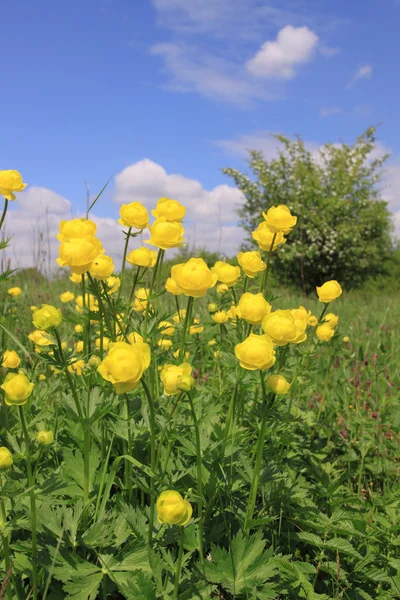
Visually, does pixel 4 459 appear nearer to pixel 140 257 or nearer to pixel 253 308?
pixel 253 308

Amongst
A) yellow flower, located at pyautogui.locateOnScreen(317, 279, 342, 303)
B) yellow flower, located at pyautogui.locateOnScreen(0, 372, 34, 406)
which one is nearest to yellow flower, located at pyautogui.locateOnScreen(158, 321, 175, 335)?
yellow flower, located at pyautogui.locateOnScreen(0, 372, 34, 406)

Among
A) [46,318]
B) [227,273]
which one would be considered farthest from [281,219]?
[46,318]

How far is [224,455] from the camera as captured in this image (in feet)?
4.76

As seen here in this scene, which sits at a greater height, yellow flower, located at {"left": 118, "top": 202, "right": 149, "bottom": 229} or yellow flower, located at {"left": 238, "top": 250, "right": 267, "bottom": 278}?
yellow flower, located at {"left": 118, "top": 202, "right": 149, "bottom": 229}

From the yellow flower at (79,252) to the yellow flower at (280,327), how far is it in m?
0.43

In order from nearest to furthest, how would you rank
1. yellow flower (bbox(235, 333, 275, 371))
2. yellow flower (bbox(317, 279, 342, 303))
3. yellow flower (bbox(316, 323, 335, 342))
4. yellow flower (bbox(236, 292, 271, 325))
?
1. yellow flower (bbox(235, 333, 275, 371))
2. yellow flower (bbox(236, 292, 271, 325))
3. yellow flower (bbox(317, 279, 342, 303))
4. yellow flower (bbox(316, 323, 335, 342))

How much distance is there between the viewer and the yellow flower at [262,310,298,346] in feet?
3.94

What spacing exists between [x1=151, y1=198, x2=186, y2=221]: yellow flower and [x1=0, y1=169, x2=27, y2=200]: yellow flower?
0.39m

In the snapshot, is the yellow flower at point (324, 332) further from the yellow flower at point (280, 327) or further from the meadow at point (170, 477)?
the yellow flower at point (280, 327)

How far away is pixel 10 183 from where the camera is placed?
1.44 meters

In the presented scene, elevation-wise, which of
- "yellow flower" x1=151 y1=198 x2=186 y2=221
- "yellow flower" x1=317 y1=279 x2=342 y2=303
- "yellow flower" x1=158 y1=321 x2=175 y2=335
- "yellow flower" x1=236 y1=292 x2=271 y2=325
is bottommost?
"yellow flower" x1=158 y1=321 x2=175 y2=335

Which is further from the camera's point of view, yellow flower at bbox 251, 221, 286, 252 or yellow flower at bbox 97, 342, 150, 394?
yellow flower at bbox 251, 221, 286, 252

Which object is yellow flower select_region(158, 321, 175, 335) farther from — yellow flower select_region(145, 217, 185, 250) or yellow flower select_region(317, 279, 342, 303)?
yellow flower select_region(317, 279, 342, 303)

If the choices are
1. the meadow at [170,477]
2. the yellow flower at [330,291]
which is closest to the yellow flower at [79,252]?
the meadow at [170,477]
